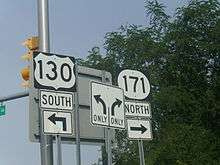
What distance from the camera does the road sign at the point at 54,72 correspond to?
9.29 meters

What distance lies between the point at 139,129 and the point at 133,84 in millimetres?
693

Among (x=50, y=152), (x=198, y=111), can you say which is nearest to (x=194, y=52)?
(x=198, y=111)

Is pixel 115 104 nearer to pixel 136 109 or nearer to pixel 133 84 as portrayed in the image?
pixel 136 109

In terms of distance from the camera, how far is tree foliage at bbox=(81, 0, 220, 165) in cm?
1938

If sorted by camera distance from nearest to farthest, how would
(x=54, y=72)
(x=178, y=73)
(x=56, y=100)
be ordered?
(x=56, y=100) < (x=54, y=72) < (x=178, y=73)

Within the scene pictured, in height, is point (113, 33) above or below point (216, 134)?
above

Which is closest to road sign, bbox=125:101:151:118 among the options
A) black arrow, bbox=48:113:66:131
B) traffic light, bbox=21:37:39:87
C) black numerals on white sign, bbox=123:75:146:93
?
black numerals on white sign, bbox=123:75:146:93

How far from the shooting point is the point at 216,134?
20688 millimetres

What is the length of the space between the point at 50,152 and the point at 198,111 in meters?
10.8

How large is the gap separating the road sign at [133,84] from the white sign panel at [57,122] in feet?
3.51

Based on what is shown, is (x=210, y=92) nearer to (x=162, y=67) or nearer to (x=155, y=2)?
(x=162, y=67)

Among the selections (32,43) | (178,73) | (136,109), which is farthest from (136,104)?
(178,73)

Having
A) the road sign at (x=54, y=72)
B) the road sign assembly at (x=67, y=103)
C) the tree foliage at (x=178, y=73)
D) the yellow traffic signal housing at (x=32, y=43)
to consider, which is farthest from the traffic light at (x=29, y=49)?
the tree foliage at (x=178, y=73)

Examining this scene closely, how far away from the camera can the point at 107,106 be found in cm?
942
